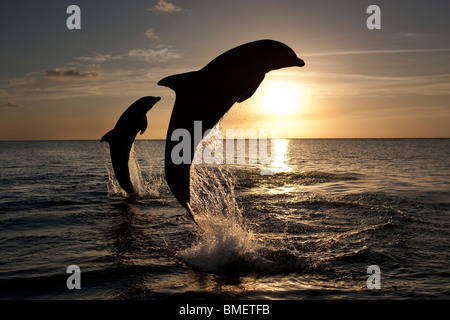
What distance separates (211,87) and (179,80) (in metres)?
0.59

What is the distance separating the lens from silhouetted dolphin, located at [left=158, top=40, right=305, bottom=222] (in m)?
6.30

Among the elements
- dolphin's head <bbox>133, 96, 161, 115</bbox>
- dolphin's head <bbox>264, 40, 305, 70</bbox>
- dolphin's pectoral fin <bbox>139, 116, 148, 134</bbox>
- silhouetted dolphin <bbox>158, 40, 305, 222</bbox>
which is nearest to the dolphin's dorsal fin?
silhouetted dolphin <bbox>158, 40, 305, 222</bbox>

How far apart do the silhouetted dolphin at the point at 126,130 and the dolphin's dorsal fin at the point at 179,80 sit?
5.97 meters

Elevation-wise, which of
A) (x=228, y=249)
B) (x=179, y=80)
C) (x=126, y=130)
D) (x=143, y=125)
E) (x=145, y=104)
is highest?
(x=145, y=104)

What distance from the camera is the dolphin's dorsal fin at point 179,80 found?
20.8 ft

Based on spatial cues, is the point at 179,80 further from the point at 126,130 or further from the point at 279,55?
the point at 126,130

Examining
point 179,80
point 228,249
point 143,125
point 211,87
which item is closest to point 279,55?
point 211,87

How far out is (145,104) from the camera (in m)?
12.3

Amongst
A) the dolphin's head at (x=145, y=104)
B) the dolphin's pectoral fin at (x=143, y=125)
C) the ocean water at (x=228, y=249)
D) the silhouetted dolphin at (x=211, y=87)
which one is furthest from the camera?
the dolphin's pectoral fin at (x=143, y=125)

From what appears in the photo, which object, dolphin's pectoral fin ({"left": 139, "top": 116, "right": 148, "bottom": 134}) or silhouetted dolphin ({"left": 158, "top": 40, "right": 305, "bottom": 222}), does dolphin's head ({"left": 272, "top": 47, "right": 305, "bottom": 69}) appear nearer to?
silhouetted dolphin ({"left": 158, "top": 40, "right": 305, "bottom": 222})

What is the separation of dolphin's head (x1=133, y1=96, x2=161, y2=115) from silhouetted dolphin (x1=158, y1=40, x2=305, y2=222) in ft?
19.5

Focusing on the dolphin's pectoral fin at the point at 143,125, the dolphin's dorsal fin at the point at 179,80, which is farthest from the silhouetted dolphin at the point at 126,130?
the dolphin's dorsal fin at the point at 179,80

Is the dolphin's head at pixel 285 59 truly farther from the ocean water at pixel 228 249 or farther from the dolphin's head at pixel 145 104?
the dolphin's head at pixel 145 104
